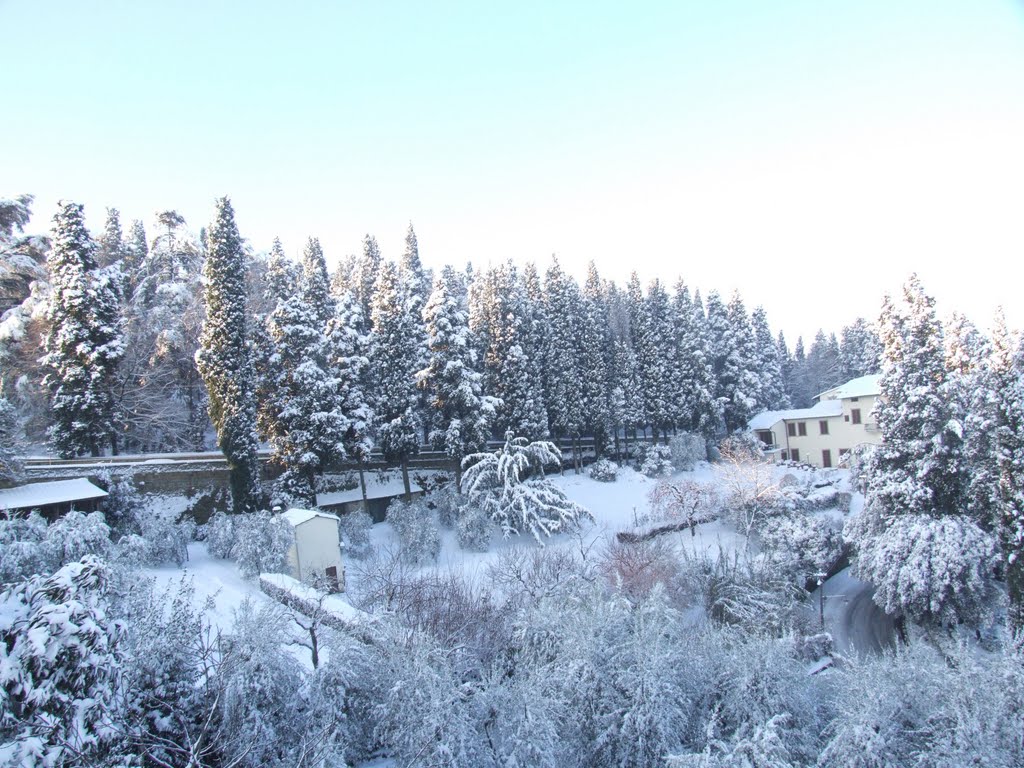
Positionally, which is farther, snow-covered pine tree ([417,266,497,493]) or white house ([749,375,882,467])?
white house ([749,375,882,467])

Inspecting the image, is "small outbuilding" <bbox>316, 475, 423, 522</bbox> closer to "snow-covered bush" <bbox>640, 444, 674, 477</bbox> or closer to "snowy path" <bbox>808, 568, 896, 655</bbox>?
"snow-covered bush" <bbox>640, 444, 674, 477</bbox>

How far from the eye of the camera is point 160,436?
109 feet

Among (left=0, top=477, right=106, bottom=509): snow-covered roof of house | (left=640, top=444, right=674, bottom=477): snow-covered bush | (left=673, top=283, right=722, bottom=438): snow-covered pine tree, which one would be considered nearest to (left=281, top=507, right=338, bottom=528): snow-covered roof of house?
(left=0, top=477, right=106, bottom=509): snow-covered roof of house

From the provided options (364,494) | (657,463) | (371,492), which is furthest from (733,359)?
(364,494)

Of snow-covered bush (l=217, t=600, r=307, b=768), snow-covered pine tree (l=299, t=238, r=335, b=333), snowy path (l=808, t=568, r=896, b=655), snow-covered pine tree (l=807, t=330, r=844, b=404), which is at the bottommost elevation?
snowy path (l=808, t=568, r=896, b=655)

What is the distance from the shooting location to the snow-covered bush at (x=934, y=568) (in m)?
19.6

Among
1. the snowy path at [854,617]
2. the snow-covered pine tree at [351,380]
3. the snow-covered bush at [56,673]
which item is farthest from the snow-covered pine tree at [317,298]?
the snowy path at [854,617]

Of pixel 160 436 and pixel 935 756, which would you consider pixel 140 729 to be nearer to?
pixel 935 756

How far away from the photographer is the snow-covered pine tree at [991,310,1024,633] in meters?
18.0

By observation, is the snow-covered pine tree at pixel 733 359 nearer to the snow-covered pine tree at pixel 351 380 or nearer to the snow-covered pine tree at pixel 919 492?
the snow-covered pine tree at pixel 919 492

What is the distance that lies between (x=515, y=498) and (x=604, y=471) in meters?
10.9

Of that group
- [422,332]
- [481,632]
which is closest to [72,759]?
[481,632]

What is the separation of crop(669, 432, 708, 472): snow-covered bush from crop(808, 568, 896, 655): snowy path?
1193 cm

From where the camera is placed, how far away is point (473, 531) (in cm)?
2544
